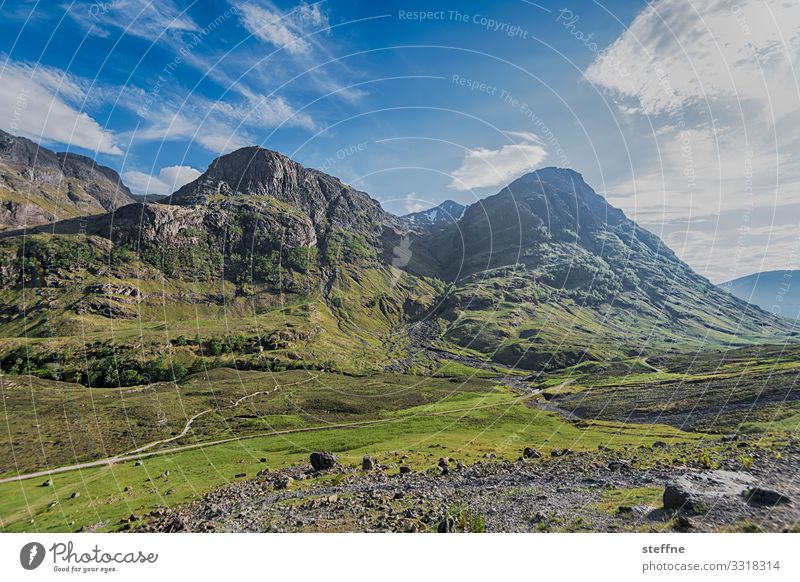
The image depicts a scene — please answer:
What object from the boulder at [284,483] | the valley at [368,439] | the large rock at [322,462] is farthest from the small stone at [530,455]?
the boulder at [284,483]

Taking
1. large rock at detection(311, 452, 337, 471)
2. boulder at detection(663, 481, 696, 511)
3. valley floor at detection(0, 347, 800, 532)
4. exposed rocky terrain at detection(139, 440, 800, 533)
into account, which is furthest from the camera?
large rock at detection(311, 452, 337, 471)

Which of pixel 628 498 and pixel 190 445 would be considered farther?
pixel 190 445

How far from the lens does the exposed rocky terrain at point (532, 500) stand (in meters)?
16.5

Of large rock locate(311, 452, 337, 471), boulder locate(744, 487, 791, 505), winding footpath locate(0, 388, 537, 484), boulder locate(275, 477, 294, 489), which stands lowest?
winding footpath locate(0, 388, 537, 484)

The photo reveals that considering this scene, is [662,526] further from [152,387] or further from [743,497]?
[152,387]

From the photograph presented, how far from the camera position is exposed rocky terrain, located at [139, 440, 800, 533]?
1652cm

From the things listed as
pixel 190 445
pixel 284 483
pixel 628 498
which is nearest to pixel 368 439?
pixel 284 483

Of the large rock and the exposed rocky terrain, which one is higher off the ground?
the exposed rocky terrain

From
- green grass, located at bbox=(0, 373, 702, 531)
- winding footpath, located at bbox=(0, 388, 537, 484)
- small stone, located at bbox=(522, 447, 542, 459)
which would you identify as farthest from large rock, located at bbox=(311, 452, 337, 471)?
winding footpath, located at bbox=(0, 388, 537, 484)

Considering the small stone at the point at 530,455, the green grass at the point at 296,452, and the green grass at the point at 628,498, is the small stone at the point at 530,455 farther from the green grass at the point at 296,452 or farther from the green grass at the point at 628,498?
the green grass at the point at 628,498

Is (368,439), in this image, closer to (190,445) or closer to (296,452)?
(296,452)

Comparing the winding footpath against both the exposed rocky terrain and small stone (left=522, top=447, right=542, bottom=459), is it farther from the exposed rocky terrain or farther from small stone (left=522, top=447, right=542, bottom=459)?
small stone (left=522, top=447, right=542, bottom=459)

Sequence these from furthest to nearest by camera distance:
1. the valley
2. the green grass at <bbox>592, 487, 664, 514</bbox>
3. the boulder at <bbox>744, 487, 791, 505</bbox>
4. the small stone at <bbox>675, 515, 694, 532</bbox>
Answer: the valley, the green grass at <bbox>592, 487, 664, 514</bbox>, the boulder at <bbox>744, 487, 791, 505</bbox>, the small stone at <bbox>675, 515, 694, 532</bbox>

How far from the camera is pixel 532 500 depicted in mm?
20594
